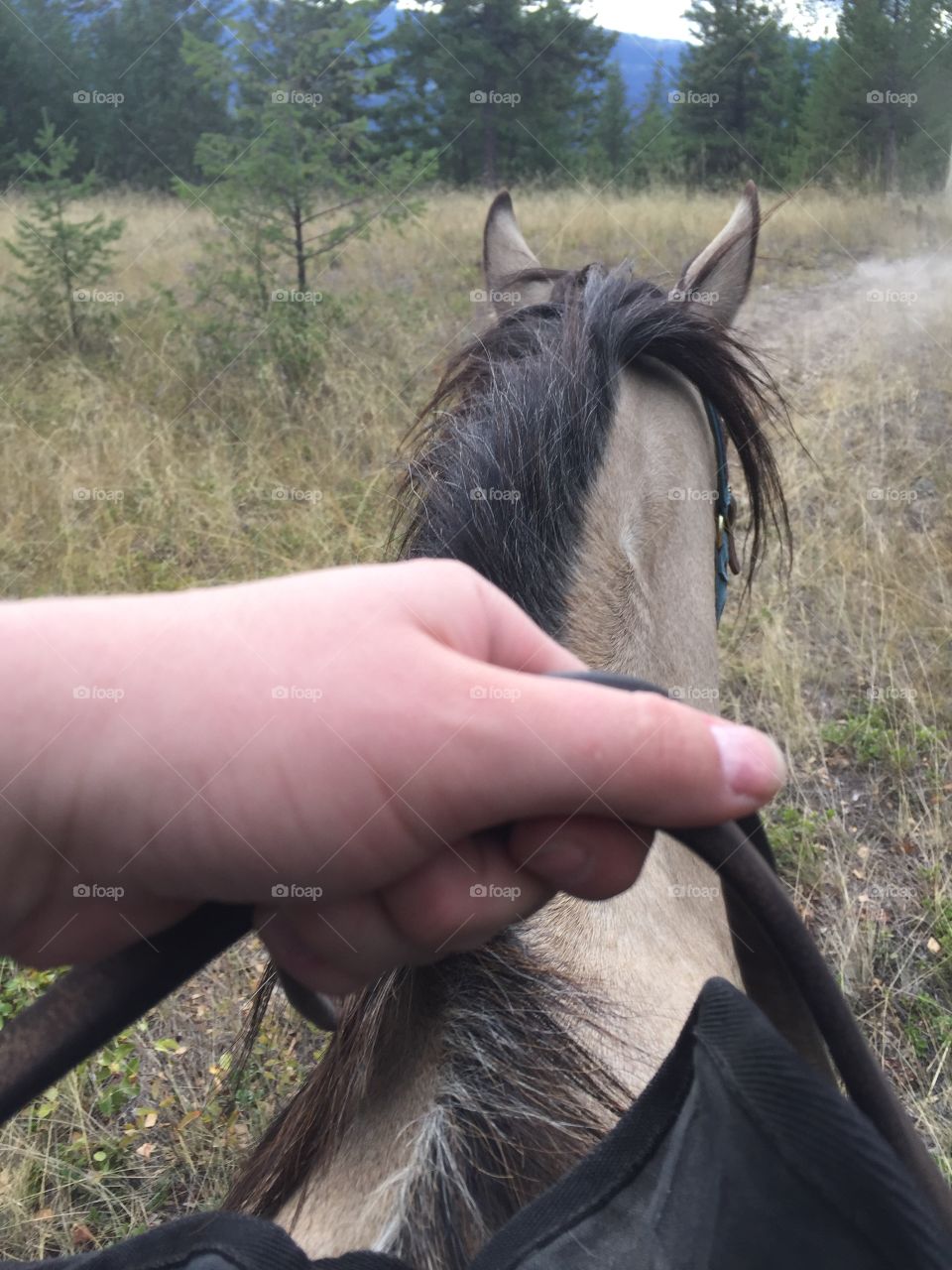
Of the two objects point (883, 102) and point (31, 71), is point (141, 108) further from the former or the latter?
point (883, 102)

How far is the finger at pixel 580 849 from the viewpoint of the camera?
0.91 metres

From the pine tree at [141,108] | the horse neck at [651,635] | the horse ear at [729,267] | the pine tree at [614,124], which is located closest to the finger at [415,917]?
the horse neck at [651,635]

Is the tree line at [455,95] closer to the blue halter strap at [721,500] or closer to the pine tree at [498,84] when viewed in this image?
the pine tree at [498,84]

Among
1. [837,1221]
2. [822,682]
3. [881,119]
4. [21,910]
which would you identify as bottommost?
[822,682]

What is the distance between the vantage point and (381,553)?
395 centimetres

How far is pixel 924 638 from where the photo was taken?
4.39m

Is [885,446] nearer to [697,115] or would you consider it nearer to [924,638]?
[924,638]

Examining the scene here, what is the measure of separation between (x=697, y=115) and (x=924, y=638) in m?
17.0

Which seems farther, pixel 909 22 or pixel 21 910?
pixel 909 22

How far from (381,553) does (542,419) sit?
2307mm

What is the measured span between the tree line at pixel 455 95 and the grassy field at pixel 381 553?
149 cm

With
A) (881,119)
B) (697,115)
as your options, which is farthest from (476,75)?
(881,119)

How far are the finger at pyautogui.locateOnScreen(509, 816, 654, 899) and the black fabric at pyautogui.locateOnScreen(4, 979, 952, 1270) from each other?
0.15 meters

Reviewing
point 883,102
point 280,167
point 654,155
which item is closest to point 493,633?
point 280,167
